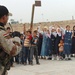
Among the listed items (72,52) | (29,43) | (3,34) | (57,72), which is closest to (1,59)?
(3,34)

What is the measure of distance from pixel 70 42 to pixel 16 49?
9279mm

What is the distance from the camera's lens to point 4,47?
3.14 m

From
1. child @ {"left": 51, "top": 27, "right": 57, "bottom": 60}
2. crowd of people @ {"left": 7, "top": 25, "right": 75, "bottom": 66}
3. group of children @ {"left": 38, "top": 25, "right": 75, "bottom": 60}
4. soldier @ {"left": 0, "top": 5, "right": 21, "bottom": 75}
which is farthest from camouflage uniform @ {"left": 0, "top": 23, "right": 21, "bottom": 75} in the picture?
child @ {"left": 51, "top": 27, "right": 57, "bottom": 60}

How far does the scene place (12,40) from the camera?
10.7 feet

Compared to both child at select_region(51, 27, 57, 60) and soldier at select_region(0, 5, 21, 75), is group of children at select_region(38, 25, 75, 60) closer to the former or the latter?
child at select_region(51, 27, 57, 60)

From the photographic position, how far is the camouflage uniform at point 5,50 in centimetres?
314

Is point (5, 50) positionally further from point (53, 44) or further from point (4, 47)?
point (53, 44)

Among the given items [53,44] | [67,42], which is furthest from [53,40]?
[67,42]

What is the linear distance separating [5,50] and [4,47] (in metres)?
0.04

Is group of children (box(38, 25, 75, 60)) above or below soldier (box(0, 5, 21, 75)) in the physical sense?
below

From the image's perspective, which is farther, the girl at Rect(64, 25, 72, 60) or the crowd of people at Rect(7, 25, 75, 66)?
the girl at Rect(64, 25, 72, 60)

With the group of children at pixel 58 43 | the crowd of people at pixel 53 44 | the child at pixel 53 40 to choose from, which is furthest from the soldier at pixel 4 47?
the child at pixel 53 40

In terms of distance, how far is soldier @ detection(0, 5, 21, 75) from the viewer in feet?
10.3

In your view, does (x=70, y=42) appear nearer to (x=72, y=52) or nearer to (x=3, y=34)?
(x=72, y=52)
